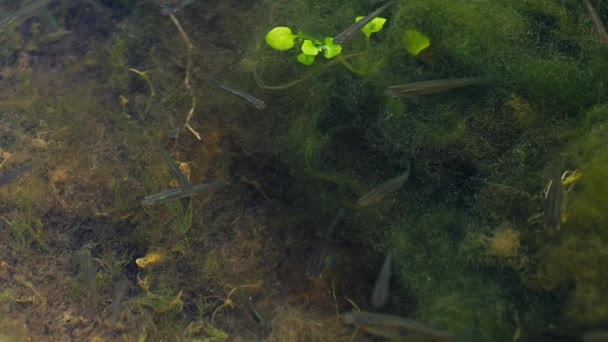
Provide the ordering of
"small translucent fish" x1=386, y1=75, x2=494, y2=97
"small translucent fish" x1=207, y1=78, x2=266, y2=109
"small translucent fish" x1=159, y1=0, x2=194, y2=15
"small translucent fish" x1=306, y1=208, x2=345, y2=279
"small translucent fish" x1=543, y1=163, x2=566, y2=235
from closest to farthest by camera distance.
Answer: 1. "small translucent fish" x1=543, y1=163, x2=566, y2=235
2. "small translucent fish" x1=386, y1=75, x2=494, y2=97
3. "small translucent fish" x1=306, y1=208, x2=345, y2=279
4. "small translucent fish" x1=207, y1=78, x2=266, y2=109
5. "small translucent fish" x1=159, y1=0, x2=194, y2=15

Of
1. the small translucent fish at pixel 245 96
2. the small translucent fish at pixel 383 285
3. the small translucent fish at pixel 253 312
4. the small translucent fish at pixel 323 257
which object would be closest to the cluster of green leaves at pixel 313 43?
the small translucent fish at pixel 245 96

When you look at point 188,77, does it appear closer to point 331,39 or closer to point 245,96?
point 245,96

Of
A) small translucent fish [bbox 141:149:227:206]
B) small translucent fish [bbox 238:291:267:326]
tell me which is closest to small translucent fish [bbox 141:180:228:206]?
small translucent fish [bbox 141:149:227:206]

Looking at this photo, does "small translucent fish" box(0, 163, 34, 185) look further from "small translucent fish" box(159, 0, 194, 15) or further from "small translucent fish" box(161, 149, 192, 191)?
"small translucent fish" box(159, 0, 194, 15)

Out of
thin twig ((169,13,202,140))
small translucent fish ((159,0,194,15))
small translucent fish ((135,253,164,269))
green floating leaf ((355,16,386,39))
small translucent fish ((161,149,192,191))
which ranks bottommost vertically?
small translucent fish ((135,253,164,269))

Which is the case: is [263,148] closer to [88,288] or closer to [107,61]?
[88,288]

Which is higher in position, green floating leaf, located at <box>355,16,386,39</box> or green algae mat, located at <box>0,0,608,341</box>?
green floating leaf, located at <box>355,16,386,39</box>
